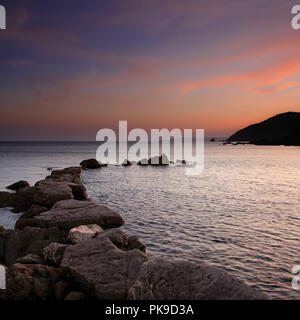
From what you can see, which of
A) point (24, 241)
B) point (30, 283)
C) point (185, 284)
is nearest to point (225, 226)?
point (185, 284)

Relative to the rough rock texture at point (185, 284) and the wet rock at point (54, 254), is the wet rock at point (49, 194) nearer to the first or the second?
the wet rock at point (54, 254)

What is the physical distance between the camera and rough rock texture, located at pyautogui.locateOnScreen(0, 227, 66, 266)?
383 inches

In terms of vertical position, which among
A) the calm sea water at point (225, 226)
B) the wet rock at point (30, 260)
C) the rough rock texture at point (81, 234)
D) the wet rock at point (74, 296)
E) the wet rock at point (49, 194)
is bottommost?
the calm sea water at point (225, 226)

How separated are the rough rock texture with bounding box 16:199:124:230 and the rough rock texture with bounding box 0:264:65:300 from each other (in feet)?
15.4

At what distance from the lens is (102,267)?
710cm

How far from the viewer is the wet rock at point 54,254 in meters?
8.24

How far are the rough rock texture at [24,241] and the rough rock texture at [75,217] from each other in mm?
1114

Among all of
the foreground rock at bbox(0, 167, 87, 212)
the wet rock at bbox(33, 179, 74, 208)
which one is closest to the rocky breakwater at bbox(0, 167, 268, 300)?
the wet rock at bbox(33, 179, 74, 208)

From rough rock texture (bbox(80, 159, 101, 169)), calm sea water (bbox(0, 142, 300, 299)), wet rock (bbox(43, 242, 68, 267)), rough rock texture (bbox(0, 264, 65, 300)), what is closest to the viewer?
rough rock texture (bbox(0, 264, 65, 300))

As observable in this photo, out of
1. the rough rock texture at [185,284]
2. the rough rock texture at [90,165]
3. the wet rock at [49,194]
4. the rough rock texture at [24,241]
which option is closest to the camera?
the rough rock texture at [185,284]

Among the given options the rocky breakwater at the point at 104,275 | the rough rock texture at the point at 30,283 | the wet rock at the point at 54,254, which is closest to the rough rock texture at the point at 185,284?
the rocky breakwater at the point at 104,275

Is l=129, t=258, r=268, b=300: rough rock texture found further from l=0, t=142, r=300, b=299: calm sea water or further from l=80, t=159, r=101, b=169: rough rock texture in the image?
l=80, t=159, r=101, b=169: rough rock texture
